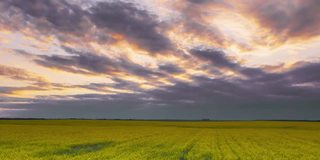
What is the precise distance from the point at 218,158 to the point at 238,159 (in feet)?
4.81

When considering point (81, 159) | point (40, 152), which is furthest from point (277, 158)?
point (40, 152)

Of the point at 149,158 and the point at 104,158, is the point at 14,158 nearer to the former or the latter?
Result: the point at 104,158

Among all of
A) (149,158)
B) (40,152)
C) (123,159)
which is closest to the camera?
(123,159)

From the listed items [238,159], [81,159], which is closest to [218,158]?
[238,159]

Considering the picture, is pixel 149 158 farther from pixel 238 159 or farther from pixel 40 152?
pixel 40 152

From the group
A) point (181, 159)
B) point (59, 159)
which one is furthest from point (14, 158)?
point (181, 159)

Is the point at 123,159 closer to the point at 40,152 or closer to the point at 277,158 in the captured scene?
the point at 40,152

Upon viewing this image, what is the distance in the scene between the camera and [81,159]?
23.8m

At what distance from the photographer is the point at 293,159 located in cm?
2591

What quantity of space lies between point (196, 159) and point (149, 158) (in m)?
3.46

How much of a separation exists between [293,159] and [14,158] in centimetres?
2042

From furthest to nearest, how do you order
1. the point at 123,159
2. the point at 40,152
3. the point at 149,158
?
the point at 40,152 < the point at 149,158 < the point at 123,159

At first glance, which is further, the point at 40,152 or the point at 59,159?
the point at 40,152

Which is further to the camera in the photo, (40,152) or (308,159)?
(40,152)
